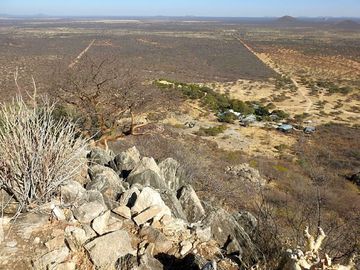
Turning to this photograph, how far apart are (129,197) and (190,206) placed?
4.43 feet

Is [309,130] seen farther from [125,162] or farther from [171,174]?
[125,162]

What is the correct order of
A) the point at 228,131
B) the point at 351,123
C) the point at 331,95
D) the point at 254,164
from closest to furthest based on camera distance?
1. the point at 254,164
2. the point at 228,131
3. the point at 351,123
4. the point at 331,95

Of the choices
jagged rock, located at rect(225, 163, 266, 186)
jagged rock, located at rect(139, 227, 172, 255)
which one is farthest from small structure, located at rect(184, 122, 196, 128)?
jagged rock, located at rect(139, 227, 172, 255)

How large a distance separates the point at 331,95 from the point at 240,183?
25.8 metres

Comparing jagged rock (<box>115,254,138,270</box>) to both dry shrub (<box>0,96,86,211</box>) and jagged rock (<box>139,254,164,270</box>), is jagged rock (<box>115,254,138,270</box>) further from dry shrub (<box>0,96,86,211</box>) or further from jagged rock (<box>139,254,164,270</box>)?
dry shrub (<box>0,96,86,211</box>)

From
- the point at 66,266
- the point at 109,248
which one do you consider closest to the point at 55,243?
the point at 66,266

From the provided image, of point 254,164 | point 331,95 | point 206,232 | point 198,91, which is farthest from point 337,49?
point 206,232

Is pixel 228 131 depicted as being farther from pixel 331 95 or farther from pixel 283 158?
pixel 331 95

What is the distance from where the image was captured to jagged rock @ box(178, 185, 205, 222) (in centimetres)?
728

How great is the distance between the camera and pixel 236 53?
242 ft

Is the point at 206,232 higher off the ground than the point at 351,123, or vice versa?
the point at 206,232

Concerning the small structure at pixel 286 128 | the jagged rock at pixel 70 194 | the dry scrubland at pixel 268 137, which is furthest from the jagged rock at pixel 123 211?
the small structure at pixel 286 128

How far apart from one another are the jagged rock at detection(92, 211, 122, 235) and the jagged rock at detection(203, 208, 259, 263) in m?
1.45

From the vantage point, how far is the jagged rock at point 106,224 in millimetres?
5512
